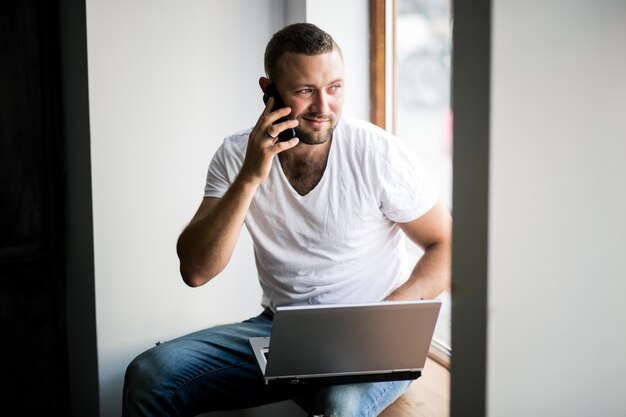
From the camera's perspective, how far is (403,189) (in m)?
1.79

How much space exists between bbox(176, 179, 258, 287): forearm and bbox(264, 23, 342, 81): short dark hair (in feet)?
1.25

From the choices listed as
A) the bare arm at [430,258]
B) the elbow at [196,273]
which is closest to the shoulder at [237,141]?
the elbow at [196,273]

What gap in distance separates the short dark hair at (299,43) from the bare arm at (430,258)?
A: 0.54 m

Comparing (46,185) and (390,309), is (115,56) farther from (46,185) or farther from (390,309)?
(390,309)

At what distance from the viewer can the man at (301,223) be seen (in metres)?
1.70

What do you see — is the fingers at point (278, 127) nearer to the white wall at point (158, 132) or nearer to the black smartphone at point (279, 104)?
the black smartphone at point (279, 104)

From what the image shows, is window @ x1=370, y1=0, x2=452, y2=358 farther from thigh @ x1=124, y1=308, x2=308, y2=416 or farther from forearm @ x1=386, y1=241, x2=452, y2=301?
thigh @ x1=124, y1=308, x2=308, y2=416

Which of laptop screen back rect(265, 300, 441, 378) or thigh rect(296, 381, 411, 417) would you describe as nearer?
laptop screen back rect(265, 300, 441, 378)

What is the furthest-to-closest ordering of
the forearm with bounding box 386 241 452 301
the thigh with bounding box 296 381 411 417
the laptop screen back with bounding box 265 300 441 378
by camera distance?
1. the forearm with bounding box 386 241 452 301
2. the thigh with bounding box 296 381 411 417
3. the laptop screen back with bounding box 265 300 441 378

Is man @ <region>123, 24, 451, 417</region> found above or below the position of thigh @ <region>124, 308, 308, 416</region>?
above

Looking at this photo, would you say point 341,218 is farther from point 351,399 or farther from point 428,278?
point 351,399

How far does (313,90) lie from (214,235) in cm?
48

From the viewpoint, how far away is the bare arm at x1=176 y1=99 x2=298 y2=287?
167 cm

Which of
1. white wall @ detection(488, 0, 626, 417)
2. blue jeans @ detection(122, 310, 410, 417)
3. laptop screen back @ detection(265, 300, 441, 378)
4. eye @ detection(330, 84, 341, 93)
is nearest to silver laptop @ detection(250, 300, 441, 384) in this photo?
laptop screen back @ detection(265, 300, 441, 378)
